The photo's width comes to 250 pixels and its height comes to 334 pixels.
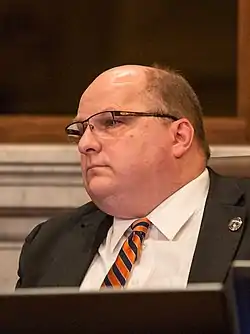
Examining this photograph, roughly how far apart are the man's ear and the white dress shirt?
7cm

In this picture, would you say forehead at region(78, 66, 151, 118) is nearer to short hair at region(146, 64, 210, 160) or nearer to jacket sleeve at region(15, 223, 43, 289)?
short hair at region(146, 64, 210, 160)

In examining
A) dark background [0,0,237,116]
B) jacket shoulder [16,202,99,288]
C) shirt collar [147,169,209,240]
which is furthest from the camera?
dark background [0,0,237,116]

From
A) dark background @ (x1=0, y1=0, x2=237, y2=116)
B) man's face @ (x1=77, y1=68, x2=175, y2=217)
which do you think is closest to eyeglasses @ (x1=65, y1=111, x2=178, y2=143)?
man's face @ (x1=77, y1=68, x2=175, y2=217)

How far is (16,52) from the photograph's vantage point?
8.13 feet

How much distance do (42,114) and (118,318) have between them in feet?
5.97

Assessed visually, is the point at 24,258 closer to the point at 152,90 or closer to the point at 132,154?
the point at 132,154

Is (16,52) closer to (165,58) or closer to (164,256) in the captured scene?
(165,58)

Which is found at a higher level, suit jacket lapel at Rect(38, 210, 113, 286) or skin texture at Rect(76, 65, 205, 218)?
skin texture at Rect(76, 65, 205, 218)

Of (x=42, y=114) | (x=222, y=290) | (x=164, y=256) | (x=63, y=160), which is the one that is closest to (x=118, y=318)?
(x=222, y=290)

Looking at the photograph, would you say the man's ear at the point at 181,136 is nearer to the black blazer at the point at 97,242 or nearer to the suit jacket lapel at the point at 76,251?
the black blazer at the point at 97,242

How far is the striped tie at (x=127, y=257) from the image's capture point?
1636 millimetres

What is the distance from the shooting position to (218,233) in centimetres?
159

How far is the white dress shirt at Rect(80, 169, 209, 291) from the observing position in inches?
63.1

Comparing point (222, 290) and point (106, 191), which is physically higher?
point (222, 290)
